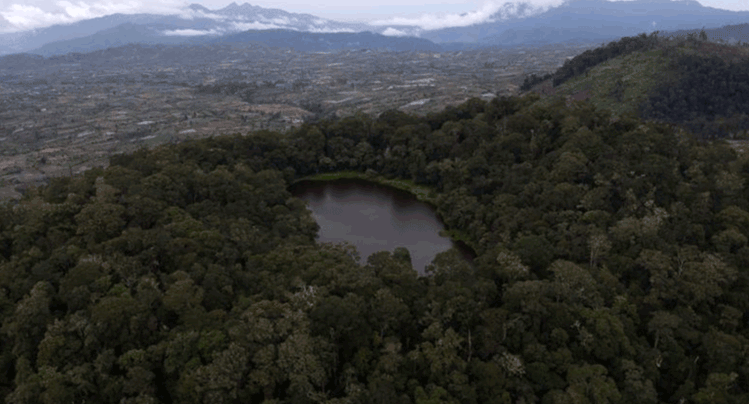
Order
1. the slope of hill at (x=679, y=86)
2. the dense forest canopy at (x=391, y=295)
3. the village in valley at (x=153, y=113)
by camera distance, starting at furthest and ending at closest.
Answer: the village in valley at (x=153, y=113), the slope of hill at (x=679, y=86), the dense forest canopy at (x=391, y=295)

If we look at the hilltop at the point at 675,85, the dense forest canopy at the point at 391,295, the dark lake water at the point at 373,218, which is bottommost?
the dark lake water at the point at 373,218

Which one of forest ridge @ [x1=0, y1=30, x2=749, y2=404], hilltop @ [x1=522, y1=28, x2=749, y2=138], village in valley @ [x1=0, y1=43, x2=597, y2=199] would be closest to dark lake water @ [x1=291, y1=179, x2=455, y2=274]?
forest ridge @ [x1=0, y1=30, x2=749, y2=404]

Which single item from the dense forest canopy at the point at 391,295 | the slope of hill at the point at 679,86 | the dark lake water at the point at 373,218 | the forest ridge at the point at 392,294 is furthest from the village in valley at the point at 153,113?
the dense forest canopy at the point at 391,295

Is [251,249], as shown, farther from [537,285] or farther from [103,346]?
[537,285]

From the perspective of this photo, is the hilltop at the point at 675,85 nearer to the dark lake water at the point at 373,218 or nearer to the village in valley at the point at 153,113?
the dark lake water at the point at 373,218

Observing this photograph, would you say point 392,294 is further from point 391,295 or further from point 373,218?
point 373,218

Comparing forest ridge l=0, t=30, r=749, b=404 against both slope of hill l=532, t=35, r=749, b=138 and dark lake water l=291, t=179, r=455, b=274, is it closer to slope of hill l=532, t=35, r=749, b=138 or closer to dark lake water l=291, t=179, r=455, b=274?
dark lake water l=291, t=179, r=455, b=274
